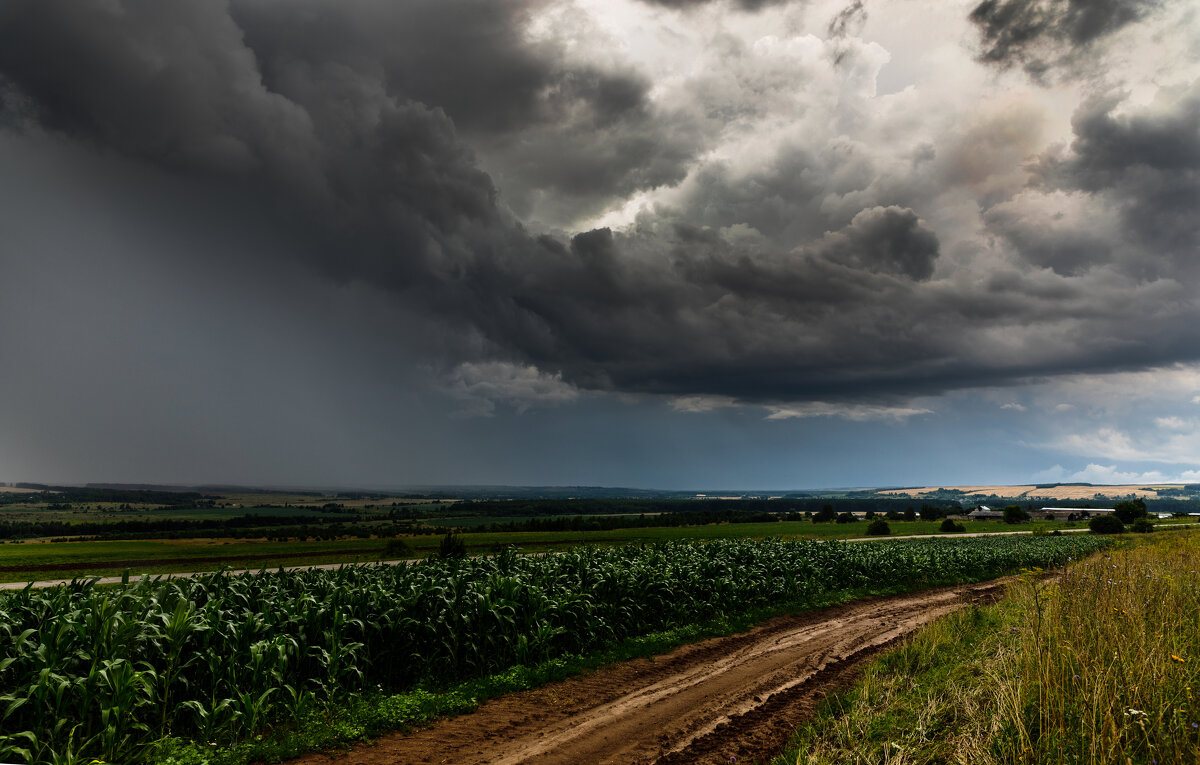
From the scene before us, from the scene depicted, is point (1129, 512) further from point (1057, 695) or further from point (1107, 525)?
point (1057, 695)

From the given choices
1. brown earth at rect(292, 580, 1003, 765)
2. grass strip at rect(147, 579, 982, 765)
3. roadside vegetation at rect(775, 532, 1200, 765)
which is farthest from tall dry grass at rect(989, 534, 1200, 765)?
grass strip at rect(147, 579, 982, 765)

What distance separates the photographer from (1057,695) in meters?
6.83

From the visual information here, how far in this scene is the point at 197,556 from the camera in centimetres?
6875

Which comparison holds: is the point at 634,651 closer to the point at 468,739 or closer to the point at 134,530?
the point at 468,739

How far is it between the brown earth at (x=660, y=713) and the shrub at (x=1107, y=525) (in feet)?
344

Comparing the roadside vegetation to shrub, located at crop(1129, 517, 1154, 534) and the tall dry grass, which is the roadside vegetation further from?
shrub, located at crop(1129, 517, 1154, 534)

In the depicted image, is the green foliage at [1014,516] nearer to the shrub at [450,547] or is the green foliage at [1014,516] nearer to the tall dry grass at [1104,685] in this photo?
the shrub at [450,547]

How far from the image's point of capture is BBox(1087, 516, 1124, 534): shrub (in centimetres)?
8934

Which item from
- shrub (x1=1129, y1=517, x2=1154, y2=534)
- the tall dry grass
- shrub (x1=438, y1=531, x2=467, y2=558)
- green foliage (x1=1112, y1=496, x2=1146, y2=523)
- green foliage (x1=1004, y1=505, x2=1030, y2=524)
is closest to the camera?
the tall dry grass

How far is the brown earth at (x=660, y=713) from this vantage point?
27.8ft

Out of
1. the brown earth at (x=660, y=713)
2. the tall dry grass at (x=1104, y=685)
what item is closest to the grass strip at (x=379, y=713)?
the brown earth at (x=660, y=713)

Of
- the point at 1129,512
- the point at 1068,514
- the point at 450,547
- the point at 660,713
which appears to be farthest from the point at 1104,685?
the point at 1068,514

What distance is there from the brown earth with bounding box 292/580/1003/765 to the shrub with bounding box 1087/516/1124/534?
105 m

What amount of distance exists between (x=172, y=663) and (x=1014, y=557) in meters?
49.2
